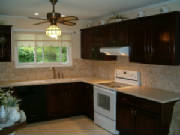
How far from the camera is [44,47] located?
16.4ft

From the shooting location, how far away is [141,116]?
3041 mm

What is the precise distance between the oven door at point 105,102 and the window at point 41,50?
1583 mm

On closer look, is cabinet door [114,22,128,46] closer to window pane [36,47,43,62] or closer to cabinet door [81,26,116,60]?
cabinet door [81,26,116,60]

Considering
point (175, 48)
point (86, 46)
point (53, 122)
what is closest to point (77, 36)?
point (86, 46)

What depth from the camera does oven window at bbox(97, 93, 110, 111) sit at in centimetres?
375

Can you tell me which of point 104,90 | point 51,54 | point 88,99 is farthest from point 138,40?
point 51,54

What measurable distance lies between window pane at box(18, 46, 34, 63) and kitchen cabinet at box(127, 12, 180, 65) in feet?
8.48

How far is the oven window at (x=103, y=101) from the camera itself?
3.75m

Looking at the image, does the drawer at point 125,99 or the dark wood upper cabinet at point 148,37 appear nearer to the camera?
the dark wood upper cabinet at point 148,37

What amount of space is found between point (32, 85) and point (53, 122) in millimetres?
972

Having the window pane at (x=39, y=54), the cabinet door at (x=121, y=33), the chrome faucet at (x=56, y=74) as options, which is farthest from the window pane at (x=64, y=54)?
the cabinet door at (x=121, y=33)

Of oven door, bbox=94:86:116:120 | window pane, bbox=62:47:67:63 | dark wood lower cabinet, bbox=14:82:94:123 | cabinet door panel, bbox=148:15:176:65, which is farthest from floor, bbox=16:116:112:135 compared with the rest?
cabinet door panel, bbox=148:15:176:65

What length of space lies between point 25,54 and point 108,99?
2449 mm

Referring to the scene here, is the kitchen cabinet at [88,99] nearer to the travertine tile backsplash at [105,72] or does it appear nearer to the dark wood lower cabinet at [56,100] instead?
the dark wood lower cabinet at [56,100]
